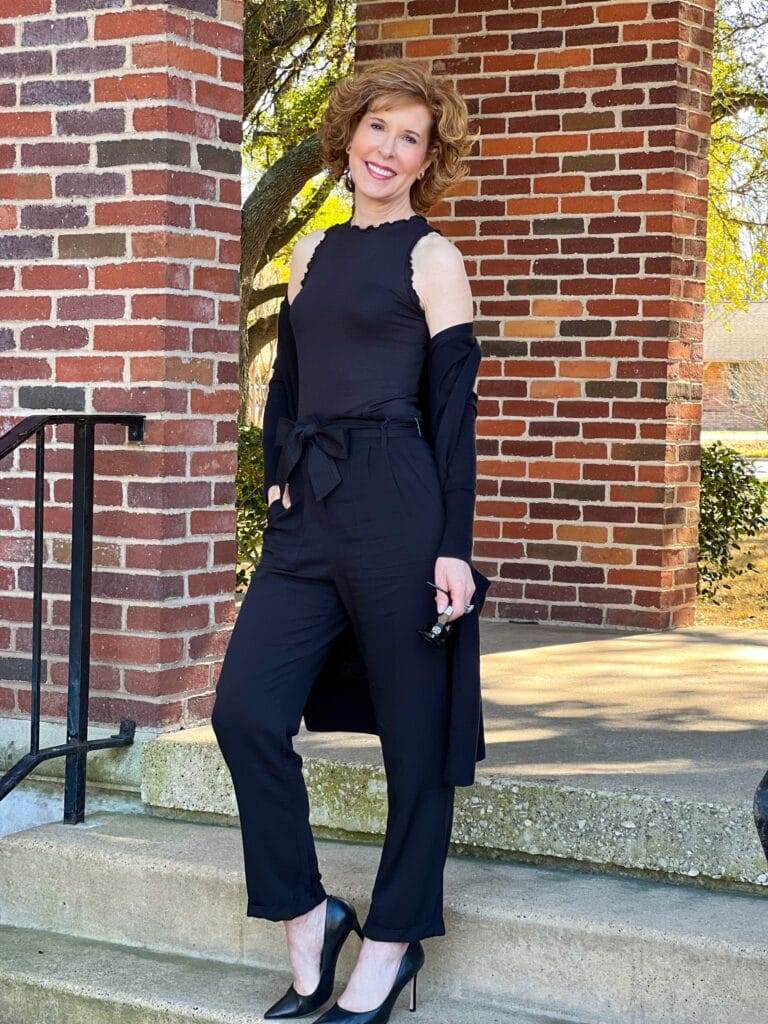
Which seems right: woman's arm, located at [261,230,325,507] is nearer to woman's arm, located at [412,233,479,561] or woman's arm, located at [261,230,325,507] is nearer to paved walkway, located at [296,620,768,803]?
woman's arm, located at [412,233,479,561]

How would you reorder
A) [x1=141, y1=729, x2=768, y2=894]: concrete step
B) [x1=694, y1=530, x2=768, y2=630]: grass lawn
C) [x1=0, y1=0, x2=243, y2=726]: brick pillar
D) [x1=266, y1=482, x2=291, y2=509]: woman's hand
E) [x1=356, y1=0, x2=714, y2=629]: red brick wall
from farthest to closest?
[x1=694, y1=530, x2=768, y2=630]: grass lawn
[x1=356, y1=0, x2=714, y2=629]: red brick wall
[x1=0, y1=0, x2=243, y2=726]: brick pillar
[x1=141, y1=729, x2=768, y2=894]: concrete step
[x1=266, y1=482, x2=291, y2=509]: woman's hand

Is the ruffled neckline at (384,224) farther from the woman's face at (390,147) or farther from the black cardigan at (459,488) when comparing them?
the black cardigan at (459,488)

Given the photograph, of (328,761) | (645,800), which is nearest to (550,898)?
(645,800)

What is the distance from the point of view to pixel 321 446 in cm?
327

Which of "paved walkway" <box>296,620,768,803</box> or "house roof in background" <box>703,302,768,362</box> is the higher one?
"house roof in background" <box>703,302,768,362</box>

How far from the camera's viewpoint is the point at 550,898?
3.55 meters

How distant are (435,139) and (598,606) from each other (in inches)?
127

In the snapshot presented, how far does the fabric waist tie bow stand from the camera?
3227mm

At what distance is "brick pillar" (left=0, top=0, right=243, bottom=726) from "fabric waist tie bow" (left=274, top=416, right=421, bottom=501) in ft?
3.33

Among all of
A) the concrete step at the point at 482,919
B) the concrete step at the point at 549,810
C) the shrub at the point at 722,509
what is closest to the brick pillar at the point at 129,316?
the concrete step at the point at 549,810

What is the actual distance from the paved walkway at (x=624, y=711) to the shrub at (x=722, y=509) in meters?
2.45

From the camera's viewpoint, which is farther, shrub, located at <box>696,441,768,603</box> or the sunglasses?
shrub, located at <box>696,441,768,603</box>

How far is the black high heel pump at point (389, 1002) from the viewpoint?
10.6 feet

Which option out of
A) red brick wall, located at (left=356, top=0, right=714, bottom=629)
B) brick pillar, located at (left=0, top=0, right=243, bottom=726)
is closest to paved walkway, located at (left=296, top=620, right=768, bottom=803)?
red brick wall, located at (left=356, top=0, right=714, bottom=629)
